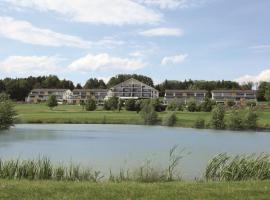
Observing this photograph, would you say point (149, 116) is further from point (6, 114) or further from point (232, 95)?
point (232, 95)

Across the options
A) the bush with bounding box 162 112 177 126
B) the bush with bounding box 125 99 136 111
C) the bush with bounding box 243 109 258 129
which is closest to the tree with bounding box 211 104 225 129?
the bush with bounding box 243 109 258 129

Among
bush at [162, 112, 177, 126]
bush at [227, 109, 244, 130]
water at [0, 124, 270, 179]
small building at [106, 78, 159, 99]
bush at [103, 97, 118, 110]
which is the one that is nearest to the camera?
water at [0, 124, 270, 179]

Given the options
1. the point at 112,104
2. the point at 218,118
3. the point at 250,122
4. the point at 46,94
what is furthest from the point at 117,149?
the point at 46,94

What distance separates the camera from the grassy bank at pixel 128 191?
11844 millimetres

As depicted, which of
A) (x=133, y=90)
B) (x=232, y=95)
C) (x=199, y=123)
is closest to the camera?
(x=199, y=123)

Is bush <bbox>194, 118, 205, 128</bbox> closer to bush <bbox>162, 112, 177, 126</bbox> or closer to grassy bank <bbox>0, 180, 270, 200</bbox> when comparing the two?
bush <bbox>162, 112, 177, 126</bbox>

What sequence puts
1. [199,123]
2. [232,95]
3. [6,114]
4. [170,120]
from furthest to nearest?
[232,95], [170,120], [199,123], [6,114]

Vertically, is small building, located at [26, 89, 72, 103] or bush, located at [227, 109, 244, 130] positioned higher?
small building, located at [26, 89, 72, 103]

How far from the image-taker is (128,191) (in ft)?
41.2

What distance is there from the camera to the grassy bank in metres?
11.8

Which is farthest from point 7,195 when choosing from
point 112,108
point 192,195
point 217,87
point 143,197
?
point 217,87

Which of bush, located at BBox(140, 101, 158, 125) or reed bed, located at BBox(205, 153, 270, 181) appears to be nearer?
reed bed, located at BBox(205, 153, 270, 181)

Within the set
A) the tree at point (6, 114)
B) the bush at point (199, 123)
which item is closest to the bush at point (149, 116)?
A: the bush at point (199, 123)

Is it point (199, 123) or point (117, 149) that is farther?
point (199, 123)
